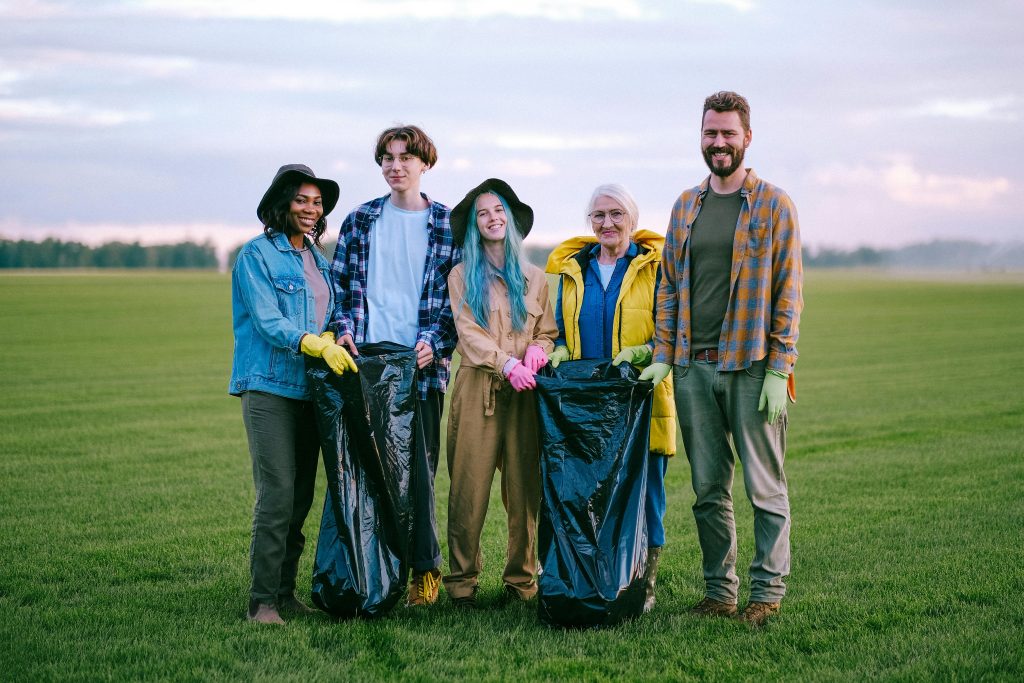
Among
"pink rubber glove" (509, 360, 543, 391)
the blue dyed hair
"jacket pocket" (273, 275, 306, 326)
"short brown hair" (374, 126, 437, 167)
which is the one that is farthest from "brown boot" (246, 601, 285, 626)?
"short brown hair" (374, 126, 437, 167)

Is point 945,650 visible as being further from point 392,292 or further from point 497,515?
point 497,515

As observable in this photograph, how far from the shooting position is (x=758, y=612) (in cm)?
377

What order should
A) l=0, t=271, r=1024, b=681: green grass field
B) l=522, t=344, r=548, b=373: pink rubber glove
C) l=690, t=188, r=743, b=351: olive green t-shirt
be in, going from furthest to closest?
l=522, t=344, r=548, b=373: pink rubber glove, l=690, t=188, r=743, b=351: olive green t-shirt, l=0, t=271, r=1024, b=681: green grass field

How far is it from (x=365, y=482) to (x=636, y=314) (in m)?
1.33

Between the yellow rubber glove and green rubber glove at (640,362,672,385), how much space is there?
118 cm

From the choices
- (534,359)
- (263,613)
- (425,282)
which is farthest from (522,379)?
(263,613)

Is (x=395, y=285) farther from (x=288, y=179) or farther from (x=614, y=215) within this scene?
(x=614, y=215)

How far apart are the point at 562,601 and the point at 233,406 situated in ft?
26.8

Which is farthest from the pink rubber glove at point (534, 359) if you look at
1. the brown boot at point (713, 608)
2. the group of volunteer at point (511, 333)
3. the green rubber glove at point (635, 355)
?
the brown boot at point (713, 608)

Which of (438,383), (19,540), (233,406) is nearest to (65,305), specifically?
(233,406)

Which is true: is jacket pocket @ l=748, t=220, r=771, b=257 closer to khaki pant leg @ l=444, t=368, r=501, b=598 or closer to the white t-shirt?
khaki pant leg @ l=444, t=368, r=501, b=598

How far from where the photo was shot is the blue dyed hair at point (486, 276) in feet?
13.1

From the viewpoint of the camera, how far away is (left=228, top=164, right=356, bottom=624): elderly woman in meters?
3.75

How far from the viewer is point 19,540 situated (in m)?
5.06
